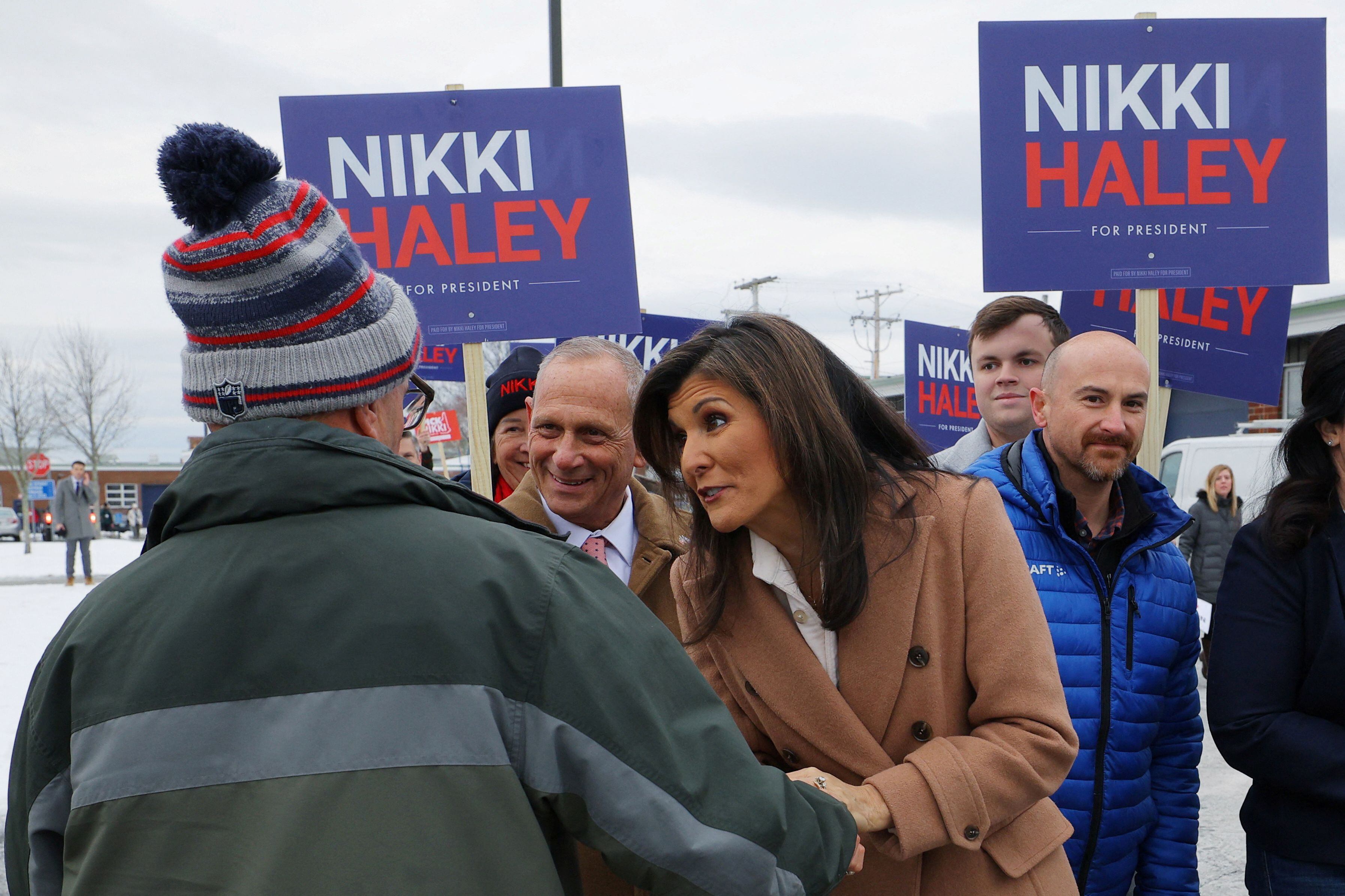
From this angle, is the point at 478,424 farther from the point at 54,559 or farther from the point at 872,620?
the point at 54,559

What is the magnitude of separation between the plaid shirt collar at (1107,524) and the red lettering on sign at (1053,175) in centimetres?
126

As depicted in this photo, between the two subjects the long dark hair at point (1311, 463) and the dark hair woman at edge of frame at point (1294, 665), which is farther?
the long dark hair at point (1311, 463)

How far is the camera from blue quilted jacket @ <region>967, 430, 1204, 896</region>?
96.8 inches

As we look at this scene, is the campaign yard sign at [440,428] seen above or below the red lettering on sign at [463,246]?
below

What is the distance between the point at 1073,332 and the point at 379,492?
3.91 m

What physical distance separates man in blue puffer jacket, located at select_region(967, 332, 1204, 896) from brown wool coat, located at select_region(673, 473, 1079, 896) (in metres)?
0.65

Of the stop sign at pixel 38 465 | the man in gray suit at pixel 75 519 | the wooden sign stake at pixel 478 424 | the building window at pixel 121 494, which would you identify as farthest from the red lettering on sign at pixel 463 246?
the building window at pixel 121 494

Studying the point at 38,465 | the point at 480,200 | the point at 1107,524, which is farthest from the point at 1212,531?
the point at 38,465

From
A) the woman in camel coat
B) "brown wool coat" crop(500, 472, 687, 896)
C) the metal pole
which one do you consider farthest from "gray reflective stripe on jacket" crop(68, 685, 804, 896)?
the metal pole

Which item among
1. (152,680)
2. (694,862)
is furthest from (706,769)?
(152,680)

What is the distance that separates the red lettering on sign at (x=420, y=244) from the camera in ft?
12.6

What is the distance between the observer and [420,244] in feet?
12.7

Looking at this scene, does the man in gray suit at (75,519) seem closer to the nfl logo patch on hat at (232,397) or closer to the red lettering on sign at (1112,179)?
the red lettering on sign at (1112,179)

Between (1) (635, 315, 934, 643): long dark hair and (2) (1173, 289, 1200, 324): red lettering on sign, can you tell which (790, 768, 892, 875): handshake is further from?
(2) (1173, 289, 1200, 324): red lettering on sign
